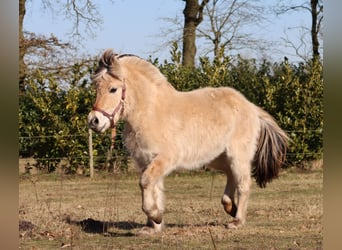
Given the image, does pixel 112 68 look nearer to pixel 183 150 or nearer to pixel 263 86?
pixel 183 150

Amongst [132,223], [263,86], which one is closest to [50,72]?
[263,86]

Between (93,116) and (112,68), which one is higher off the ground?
(112,68)

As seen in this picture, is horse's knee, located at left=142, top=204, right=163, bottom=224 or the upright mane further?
the upright mane

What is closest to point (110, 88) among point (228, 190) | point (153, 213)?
point (153, 213)

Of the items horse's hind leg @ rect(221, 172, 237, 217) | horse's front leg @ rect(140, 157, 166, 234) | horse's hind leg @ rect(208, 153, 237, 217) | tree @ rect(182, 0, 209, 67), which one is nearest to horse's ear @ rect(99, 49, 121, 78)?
horse's front leg @ rect(140, 157, 166, 234)

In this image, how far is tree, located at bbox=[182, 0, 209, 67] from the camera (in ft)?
59.1

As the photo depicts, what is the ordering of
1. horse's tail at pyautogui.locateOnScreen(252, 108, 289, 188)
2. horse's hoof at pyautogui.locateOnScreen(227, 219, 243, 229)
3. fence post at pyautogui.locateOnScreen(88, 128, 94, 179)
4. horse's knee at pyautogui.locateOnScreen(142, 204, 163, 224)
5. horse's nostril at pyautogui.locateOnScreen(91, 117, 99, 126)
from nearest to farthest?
horse's knee at pyautogui.locateOnScreen(142, 204, 163, 224), horse's nostril at pyautogui.locateOnScreen(91, 117, 99, 126), horse's hoof at pyautogui.locateOnScreen(227, 219, 243, 229), horse's tail at pyautogui.locateOnScreen(252, 108, 289, 188), fence post at pyautogui.locateOnScreen(88, 128, 94, 179)

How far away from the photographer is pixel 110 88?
633 centimetres

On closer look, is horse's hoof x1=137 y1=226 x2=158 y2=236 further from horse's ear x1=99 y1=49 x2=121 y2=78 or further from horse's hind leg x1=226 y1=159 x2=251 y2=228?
horse's ear x1=99 y1=49 x2=121 y2=78

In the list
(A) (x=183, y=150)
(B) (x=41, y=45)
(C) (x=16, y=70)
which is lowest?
(A) (x=183, y=150)

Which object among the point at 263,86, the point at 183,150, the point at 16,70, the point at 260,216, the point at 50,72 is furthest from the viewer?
the point at 50,72

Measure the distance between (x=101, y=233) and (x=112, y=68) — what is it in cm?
174
